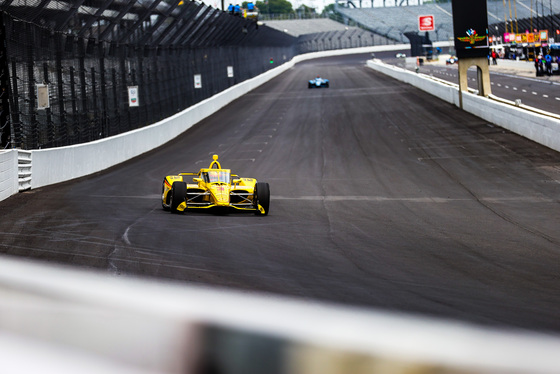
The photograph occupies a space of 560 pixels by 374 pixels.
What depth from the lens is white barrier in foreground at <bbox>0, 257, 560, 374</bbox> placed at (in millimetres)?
1375

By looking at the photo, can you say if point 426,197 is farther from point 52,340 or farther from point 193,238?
point 52,340

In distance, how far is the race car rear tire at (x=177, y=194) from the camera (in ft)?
50.3

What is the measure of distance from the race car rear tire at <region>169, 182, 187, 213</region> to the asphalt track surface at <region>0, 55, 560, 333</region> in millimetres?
259

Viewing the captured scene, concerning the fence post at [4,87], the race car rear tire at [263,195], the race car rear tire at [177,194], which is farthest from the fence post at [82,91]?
the race car rear tire at [263,195]

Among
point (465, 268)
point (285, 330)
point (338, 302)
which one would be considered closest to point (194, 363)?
point (285, 330)


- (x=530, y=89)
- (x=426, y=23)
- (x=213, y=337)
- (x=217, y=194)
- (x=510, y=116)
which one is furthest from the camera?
(x=426, y=23)

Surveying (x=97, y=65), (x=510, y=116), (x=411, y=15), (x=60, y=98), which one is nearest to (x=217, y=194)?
(x=60, y=98)

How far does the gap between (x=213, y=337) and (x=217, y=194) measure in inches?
549

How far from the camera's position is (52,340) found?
5.71ft

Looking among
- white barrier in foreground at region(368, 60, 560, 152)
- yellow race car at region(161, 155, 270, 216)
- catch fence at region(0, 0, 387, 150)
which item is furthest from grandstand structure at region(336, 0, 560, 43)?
yellow race car at region(161, 155, 270, 216)

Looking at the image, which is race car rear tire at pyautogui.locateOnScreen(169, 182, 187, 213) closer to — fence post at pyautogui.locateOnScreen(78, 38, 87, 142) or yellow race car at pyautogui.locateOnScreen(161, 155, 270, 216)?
yellow race car at pyautogui.locateOnScreen(161, 155, 270, 216)

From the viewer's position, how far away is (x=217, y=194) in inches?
609

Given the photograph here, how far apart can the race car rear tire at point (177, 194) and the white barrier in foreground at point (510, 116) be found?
575 inches

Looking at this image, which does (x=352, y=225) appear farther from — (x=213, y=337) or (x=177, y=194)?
(x=213, y=337)
